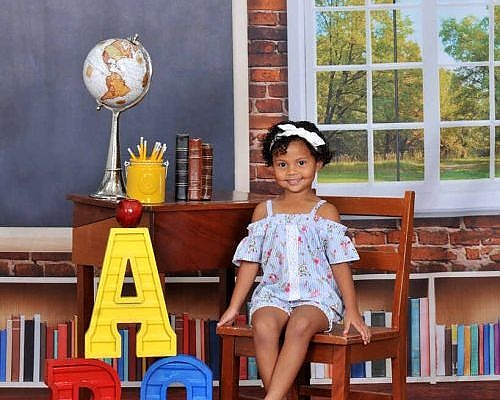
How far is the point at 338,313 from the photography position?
388 cm

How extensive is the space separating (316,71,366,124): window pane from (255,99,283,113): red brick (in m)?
0.30

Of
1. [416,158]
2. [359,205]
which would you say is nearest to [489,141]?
[416,158]

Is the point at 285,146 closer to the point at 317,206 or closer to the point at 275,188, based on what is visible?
the point at 317,206

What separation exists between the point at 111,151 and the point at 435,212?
1.88 metres

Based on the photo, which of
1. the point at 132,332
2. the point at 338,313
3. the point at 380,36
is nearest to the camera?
the point at 338,313

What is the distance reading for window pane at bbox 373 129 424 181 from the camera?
560 centimetres

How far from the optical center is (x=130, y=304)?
3426 millimetres

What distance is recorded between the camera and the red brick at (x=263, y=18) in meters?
5.28

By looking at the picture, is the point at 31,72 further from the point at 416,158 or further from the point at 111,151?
the point at 416,158

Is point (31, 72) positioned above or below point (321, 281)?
above

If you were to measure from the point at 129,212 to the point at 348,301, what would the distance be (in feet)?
2.75

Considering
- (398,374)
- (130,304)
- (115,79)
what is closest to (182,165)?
(115,79)

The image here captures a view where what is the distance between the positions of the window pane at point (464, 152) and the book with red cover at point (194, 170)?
2.01 meters

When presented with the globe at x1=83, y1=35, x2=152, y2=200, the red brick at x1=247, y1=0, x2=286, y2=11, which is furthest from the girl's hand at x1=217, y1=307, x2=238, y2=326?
the red brick at x1=247, y1=0, x2=286, y2=11
